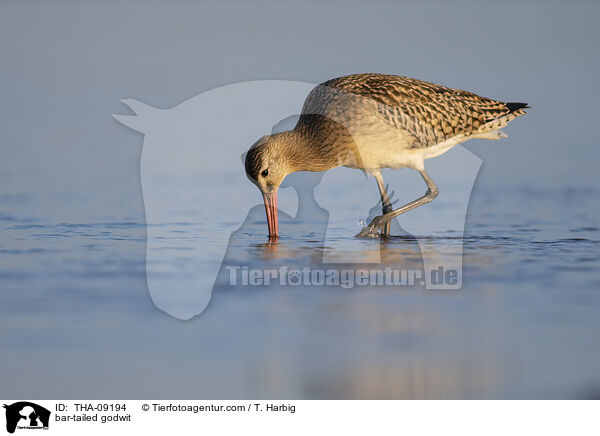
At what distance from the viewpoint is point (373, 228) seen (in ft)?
34.6

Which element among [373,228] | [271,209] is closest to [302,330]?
[271,209]

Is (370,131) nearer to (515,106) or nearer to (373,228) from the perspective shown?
(373,228)

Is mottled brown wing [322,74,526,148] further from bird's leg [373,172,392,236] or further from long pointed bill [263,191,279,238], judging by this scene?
long pointed bill [263,191,279,238]

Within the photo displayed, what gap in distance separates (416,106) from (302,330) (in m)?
5.06

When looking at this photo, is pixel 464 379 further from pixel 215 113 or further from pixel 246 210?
pixel 246 210

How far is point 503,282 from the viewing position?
777 centimetres

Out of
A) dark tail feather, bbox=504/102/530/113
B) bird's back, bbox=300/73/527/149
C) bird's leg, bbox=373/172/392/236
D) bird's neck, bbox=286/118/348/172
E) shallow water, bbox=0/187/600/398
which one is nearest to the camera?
shallow water, bbox=0/187/600/398

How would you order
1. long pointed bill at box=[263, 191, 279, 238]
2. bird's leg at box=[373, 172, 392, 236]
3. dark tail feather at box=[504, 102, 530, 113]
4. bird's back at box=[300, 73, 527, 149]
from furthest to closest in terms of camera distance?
dark tail feather at box=[504, 102, 530, 113], bird's leg at box=[373, 172, 392, 236], bird's back at box=[300, 73, 527, 149], long pointed bill at box=[263, 191, 279, 238]

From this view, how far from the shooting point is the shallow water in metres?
5.36

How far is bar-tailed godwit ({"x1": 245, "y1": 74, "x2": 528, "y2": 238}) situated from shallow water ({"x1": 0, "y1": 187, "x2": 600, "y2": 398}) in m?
1.16

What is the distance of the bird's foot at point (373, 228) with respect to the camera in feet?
34.4

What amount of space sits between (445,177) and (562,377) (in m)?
9.51

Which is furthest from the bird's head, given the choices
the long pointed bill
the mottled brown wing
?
the mottled brown wing

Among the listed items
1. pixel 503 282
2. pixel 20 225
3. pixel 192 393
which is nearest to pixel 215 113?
pixel 20 225
